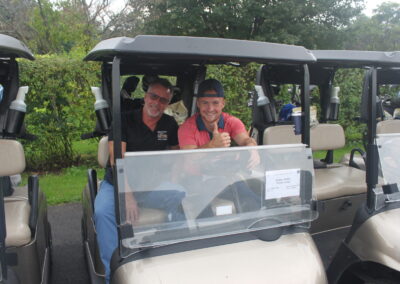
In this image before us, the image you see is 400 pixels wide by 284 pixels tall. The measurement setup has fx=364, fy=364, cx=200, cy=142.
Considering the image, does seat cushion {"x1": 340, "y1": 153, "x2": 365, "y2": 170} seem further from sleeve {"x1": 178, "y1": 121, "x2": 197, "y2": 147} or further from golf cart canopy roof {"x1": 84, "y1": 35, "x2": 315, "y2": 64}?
golf cart canopy roof {"x1": 84, "y1": 35, "x2": 315, "y2": 64}

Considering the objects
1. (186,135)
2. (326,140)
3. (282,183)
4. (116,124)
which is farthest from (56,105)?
(282,183)

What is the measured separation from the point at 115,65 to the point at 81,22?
11612mm

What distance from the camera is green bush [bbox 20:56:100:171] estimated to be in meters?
5.42

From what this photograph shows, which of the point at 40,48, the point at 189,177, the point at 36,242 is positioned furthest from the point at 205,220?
the point at 40,48

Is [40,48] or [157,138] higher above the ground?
[40,48]

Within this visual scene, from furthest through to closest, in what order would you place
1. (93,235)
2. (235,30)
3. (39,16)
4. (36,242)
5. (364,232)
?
(235,30)
(39,16)
(93,235)
(36,242)
(364,232)

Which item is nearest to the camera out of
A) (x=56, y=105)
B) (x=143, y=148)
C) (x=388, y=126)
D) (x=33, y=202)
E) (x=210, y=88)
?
(x=33, y=202)

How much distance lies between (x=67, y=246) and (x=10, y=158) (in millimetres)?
1830

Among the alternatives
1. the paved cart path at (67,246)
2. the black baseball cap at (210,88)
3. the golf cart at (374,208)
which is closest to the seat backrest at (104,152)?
the black baseball cap at (210,88)

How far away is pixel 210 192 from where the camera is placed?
174 centimetres

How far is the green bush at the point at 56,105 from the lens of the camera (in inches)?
213

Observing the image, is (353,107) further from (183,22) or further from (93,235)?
(183,22)

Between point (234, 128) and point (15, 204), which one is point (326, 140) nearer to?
point (234, 128)

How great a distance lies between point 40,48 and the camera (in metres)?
11.7
